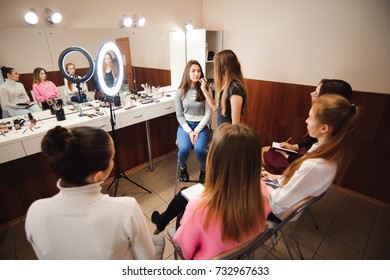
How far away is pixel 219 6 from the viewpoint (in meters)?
2.82

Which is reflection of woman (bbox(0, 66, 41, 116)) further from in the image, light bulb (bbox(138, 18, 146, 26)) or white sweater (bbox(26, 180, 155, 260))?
white sweater (bbox(26, 180, 155, 260))

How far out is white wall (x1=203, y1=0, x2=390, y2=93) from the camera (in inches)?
72.6

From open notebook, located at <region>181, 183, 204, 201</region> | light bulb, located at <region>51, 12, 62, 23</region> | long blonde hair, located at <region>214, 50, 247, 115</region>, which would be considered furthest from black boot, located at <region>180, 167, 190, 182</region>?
light bulb, located at <region>51, 12, 62, 23</region>

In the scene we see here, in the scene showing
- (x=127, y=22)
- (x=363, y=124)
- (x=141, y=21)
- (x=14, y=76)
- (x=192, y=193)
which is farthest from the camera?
(x=141, y=21)

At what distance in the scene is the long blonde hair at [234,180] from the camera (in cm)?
77

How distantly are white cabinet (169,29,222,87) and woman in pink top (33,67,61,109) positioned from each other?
5.01 ft

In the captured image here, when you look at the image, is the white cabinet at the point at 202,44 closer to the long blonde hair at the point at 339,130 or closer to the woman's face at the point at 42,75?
the woman's face at the point at 42,75

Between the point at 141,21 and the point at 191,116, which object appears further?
the point at 141,21

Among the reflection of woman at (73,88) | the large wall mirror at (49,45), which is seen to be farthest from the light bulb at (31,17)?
the reflection of woman at (73,88)

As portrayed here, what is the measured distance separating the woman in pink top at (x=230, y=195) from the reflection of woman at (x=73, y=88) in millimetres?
1920

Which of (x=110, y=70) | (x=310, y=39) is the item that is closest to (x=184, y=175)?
(x=110, y=70)

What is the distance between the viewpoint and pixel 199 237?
2.85ft

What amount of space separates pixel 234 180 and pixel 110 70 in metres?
1.65

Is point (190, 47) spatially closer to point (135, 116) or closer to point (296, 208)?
point (135, 116)
